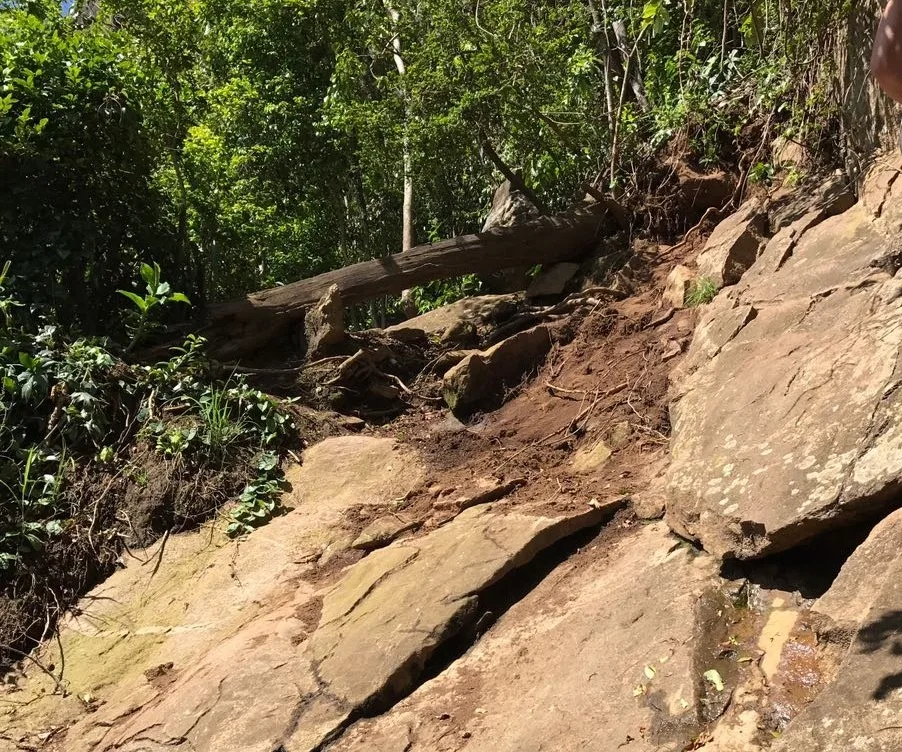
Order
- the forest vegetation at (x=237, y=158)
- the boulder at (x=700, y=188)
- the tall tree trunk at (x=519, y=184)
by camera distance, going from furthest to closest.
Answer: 1. the tall tree trunk at (x=519, y=184)
2. the boulder at (x=700, y=188)
3. the forest vegetation at (x=237, y=158)

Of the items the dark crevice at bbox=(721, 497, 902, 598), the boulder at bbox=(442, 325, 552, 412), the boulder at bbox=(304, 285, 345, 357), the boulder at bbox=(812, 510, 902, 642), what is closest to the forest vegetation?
the boulder at bbox=(304, 285, 345, 357)

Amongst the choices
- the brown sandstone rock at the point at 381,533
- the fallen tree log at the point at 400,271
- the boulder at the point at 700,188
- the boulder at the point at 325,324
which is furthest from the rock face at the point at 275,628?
the boulder at the point at 700,188

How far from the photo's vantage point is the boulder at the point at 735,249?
6.12 m

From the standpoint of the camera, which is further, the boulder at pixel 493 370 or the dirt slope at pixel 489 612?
the boulder at pixel 493 370

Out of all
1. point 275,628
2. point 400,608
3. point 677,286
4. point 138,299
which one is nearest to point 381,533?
point 275,628

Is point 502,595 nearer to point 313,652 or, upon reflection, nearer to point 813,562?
point 313,652

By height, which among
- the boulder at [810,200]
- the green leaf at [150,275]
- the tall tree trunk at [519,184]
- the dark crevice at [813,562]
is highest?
the green leaf at [150,275]

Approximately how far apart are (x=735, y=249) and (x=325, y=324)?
348 cm

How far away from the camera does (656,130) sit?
314 inches

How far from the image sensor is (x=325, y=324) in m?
7.19

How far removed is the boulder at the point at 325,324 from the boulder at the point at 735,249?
10.3 ft

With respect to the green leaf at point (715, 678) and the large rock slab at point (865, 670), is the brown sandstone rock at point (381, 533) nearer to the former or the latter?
the green leaf at point (715, 678)

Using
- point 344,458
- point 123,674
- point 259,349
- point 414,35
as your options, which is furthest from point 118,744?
point 414,35

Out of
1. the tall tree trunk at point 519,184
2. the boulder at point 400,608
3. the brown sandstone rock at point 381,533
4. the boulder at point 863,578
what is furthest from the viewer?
the tall tree trunk at point 519,184
